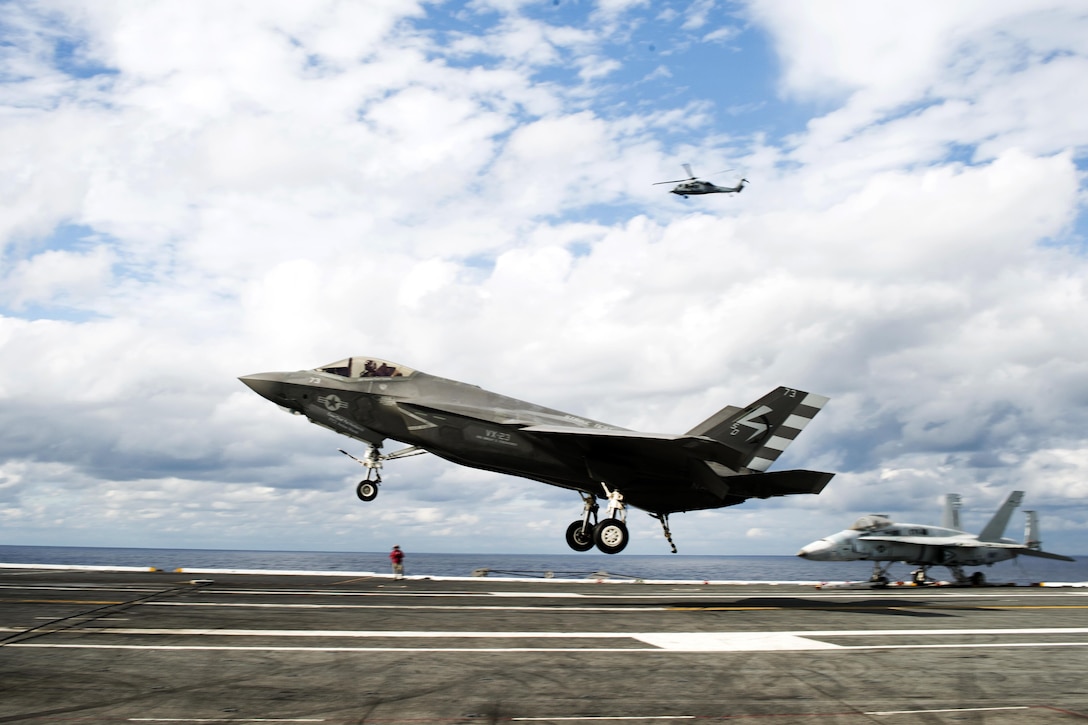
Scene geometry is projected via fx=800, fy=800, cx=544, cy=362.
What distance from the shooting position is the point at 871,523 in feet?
148

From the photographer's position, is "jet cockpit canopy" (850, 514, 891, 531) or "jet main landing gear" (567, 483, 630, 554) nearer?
"jet main landing gear" (567, 483, 630, 554)

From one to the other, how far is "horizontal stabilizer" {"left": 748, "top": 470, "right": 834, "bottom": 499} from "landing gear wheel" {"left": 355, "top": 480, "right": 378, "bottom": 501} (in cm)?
1198

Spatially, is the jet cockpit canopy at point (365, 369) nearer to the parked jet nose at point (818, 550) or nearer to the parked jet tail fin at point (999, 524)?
the parked jet nose at point (818, 550)

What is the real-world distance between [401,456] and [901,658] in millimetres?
16382

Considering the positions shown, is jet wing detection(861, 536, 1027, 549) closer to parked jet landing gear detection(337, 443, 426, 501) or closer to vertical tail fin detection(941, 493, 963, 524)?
vertical tail fin detection(941, 493, 963, 524)

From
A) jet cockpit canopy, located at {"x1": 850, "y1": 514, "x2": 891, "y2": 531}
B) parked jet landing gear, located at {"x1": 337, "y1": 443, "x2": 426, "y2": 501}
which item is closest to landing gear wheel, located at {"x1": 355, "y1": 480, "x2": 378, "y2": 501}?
parked jet landing gear, located at {"x1": 337, "y1": 443, "x2": 426, "y2": 501}

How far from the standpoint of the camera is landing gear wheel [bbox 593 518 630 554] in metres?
24.8

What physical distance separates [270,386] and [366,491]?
15.2 feet

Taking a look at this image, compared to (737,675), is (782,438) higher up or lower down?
higher up

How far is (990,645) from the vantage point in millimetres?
15969

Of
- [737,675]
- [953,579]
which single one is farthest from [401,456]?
[953,579]

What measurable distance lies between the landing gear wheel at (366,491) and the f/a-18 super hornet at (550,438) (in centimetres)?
3

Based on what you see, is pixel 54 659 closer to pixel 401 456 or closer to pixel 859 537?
pixel 401 456

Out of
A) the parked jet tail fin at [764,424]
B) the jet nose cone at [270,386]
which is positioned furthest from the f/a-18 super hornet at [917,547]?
the jet nose cone at [270,386]
